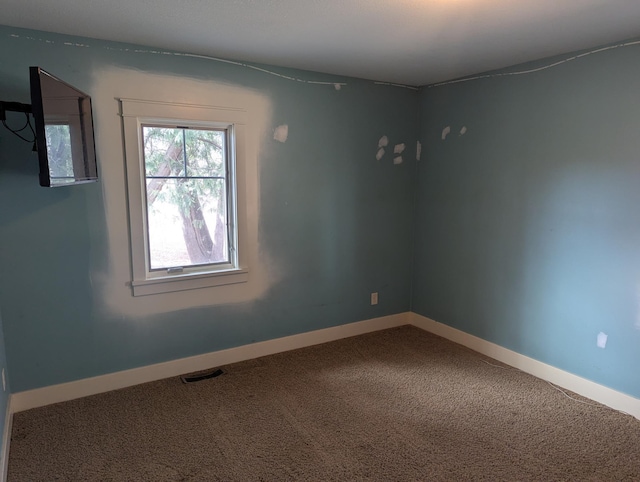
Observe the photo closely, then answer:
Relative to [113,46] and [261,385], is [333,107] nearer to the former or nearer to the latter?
[113,46]

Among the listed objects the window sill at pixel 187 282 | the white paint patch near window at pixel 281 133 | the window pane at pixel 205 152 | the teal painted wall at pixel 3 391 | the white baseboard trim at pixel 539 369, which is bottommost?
the white baseboard trim at pixel 539 369

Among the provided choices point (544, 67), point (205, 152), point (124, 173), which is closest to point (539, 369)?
point (544, 67)

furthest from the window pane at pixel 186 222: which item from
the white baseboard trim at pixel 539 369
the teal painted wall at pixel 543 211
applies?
the white baseboard trim at pixel 539 369

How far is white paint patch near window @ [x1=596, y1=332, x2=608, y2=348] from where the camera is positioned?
9.11ft

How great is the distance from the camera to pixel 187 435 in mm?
2424

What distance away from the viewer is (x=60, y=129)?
211 centimetres

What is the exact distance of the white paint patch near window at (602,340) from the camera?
2.78 metres

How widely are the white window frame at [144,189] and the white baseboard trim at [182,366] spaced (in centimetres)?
57

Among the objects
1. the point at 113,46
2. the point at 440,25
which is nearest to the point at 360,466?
the point at 440,25

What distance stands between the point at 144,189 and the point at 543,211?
9.34ft

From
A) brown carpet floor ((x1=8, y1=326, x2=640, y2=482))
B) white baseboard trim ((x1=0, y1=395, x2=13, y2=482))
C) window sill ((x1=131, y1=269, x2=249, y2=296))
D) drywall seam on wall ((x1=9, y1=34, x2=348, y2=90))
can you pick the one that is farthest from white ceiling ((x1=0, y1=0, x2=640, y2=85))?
brown carpet floor ((x1=8, y1=326, x2=640, y2=482))

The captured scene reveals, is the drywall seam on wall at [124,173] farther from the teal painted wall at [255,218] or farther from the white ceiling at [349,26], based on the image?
the white ceiling at [349,26]

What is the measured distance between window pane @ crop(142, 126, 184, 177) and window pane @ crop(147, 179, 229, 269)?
0.07m

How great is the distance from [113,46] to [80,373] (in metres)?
2.14
